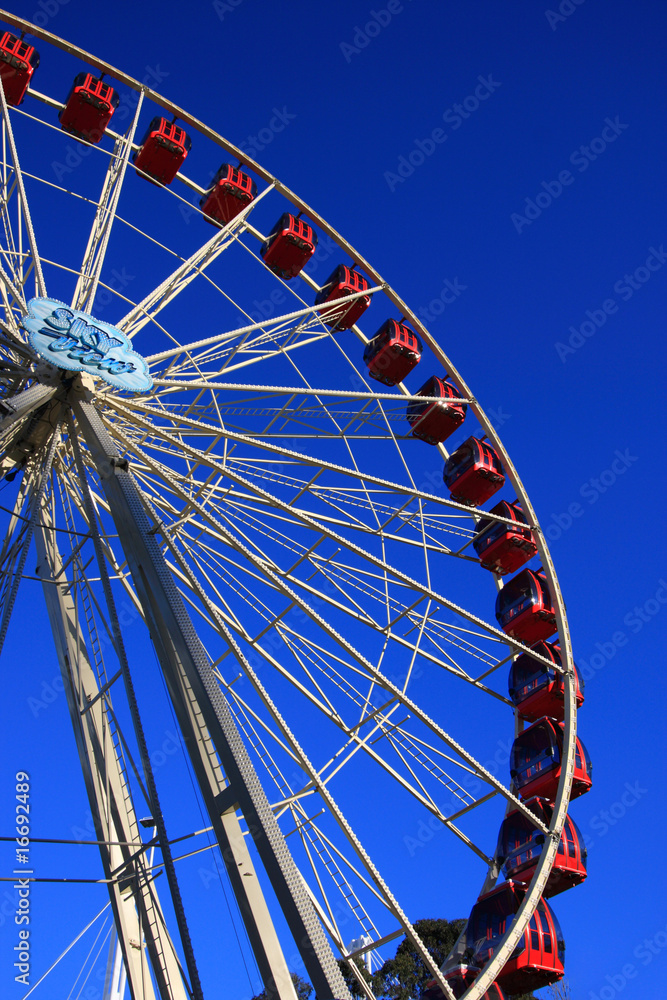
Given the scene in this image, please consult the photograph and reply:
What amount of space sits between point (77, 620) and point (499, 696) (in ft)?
26.8

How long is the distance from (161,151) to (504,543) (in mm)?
10311

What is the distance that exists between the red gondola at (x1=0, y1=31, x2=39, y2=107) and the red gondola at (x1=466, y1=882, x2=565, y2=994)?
16140 mm

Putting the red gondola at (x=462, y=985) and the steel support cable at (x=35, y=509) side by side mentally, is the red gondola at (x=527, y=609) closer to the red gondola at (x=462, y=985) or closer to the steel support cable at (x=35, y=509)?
the red gondola at (x=462, y=985)

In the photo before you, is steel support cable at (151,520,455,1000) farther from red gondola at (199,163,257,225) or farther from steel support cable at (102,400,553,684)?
red gondola at (199,163,257,225)

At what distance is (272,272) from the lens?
60.1 feet

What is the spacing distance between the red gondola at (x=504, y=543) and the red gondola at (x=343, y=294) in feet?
16.5

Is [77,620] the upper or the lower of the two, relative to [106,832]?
upper

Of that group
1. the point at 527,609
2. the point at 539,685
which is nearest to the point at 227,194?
the point at 527,609

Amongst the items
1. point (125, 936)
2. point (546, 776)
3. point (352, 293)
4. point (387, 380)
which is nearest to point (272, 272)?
point (352, 293)

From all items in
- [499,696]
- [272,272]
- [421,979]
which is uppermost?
[272,272]

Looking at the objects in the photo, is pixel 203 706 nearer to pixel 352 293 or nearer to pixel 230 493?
pixel 230 493

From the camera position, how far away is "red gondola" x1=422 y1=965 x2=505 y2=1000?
502 inches

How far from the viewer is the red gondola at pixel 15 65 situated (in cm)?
1580

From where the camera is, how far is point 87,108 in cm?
1658
